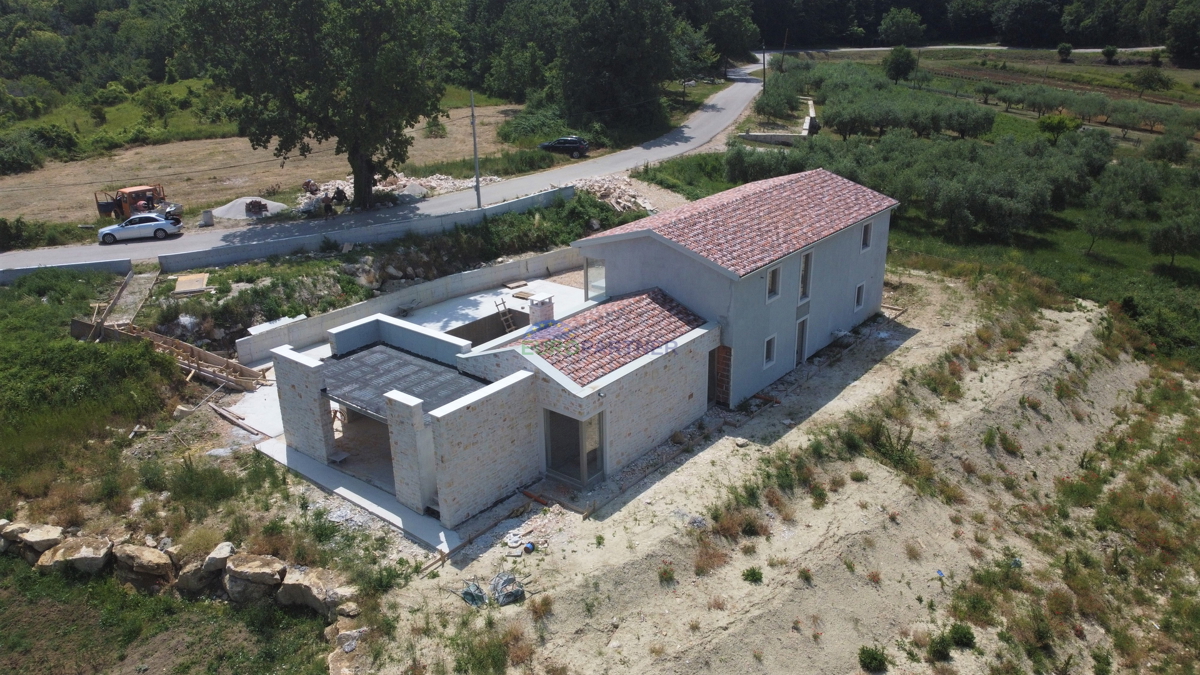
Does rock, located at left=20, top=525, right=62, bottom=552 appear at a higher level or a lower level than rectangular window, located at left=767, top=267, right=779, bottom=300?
lower

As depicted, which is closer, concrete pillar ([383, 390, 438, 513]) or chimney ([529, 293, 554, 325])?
concrete pillar ([383, 390, 438, 513])

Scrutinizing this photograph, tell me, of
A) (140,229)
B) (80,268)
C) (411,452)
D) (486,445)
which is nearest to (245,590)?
(411,452)

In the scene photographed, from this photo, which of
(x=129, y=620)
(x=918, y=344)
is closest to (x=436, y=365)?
(x=129, y=620)

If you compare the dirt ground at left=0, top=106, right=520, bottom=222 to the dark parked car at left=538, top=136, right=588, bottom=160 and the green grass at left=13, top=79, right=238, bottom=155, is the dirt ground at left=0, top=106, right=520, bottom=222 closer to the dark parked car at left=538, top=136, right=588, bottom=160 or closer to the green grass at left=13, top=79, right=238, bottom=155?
the green grass at left=13, top=79, right=238, bottom=155

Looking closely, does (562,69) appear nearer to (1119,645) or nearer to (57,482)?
(57,482)

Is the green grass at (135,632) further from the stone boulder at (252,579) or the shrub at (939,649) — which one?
the shrub at (939,649)

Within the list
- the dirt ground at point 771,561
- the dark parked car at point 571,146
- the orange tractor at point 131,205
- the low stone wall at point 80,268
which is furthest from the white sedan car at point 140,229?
the dirt ground at point 771,561

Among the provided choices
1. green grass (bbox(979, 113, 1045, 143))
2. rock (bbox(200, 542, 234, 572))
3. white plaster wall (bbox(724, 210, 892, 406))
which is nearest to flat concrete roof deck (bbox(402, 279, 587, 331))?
white plaster wall (bbox(724, 210, 892, 406))
